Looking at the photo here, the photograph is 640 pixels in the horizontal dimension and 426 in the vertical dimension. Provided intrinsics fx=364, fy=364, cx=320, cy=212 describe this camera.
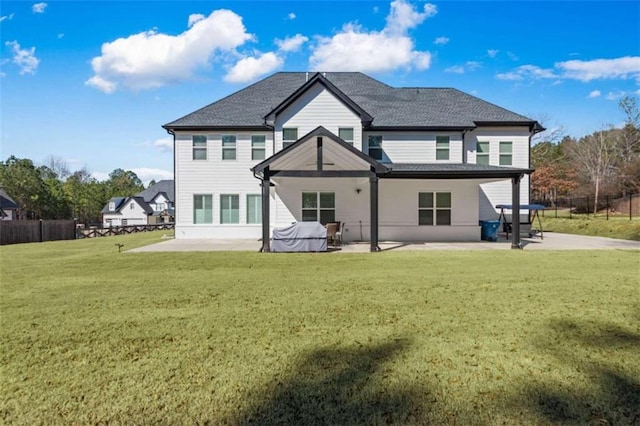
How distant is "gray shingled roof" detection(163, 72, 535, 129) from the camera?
19109mm

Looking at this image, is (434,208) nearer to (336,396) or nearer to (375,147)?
(375,147)

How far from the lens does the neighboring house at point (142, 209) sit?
60.3 m

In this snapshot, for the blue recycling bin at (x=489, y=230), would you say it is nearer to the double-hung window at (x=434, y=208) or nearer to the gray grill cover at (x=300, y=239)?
the double-hung window at (x=434, y=208)

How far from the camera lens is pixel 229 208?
63.1 feet

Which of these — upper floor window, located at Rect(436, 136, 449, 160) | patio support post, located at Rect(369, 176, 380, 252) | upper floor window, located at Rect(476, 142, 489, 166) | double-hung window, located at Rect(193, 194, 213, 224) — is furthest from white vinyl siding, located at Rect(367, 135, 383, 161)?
double-hung window, located at Rect(193, 194, 213, 224)

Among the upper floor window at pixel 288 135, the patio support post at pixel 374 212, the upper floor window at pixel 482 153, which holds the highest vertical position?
the upper floor window at pixel 288 135

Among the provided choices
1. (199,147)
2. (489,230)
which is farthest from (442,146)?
(199,147)

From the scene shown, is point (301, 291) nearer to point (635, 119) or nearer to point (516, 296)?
point (516, 296)

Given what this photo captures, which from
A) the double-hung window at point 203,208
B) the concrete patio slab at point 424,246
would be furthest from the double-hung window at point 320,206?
the double-hung window at point 203,208

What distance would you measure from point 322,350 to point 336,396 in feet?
3.23

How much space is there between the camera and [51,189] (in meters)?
56.2

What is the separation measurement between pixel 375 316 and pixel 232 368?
96.5 inches

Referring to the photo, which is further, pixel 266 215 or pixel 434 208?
pixel 434 208

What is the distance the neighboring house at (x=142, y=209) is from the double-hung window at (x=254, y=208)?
41.6 m
